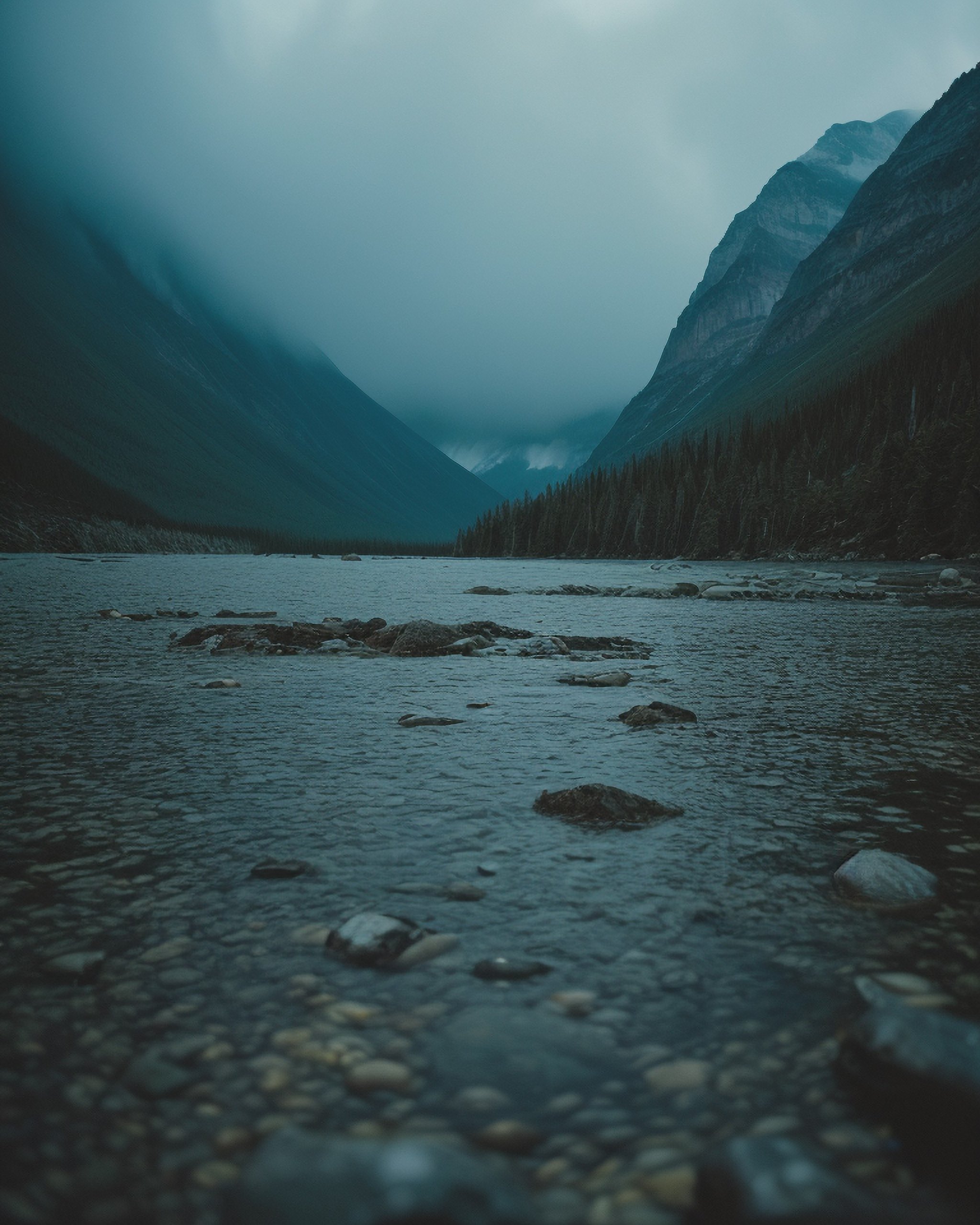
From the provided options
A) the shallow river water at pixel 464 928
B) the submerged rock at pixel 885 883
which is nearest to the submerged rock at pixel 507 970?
the shallow river water at pixel 464 928

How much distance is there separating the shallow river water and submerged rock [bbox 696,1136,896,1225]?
0.42ft

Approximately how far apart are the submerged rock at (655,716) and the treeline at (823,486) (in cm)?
6382

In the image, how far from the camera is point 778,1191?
1816 mm

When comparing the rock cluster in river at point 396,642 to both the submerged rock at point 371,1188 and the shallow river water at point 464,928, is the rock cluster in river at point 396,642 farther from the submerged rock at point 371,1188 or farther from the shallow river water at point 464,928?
the submerged rock at point 371,1188

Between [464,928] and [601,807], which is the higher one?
[601,807]

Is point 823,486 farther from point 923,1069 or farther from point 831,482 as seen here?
point 923,1069

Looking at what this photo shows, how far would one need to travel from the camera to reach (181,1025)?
279 centimetres

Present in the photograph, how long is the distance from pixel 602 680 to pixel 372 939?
8200mm

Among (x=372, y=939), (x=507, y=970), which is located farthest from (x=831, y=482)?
(x=372, y=939)

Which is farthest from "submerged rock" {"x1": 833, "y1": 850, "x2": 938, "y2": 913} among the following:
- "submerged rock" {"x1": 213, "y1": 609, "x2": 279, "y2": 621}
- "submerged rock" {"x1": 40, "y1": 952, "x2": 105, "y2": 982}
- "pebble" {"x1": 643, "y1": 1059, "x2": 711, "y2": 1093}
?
"submerged rock" {"x1": 213, "y1": 609, "x2": 279, "y2": 621}

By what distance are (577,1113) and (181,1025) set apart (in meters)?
1.57

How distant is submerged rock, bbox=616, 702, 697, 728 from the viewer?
8.23m

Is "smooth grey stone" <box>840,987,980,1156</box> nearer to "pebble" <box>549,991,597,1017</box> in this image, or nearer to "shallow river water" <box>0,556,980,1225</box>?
"shallow river water" <box>0,556,980,1225</box>

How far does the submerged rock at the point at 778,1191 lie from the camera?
1.74m
